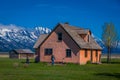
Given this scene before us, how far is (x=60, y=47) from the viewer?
64.8m

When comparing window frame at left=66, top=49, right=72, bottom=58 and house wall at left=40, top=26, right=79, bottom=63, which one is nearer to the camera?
house wall at left=40, top=26, right=79, bottom=63

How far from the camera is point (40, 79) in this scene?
99.1 feet

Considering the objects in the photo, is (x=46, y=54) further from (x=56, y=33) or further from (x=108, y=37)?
(x=108, y=37)

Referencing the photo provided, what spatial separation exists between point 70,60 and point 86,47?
4121 mm

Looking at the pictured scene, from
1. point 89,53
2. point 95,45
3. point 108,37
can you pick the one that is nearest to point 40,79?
point 89,53

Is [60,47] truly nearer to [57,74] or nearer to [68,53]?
[68,53]

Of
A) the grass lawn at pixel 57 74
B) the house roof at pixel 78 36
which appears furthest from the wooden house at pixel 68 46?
the grass lawn at pixel 57 74

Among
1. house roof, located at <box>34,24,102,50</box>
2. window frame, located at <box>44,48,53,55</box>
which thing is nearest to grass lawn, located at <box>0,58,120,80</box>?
house roof, located at <box>34,24,102,50</box>

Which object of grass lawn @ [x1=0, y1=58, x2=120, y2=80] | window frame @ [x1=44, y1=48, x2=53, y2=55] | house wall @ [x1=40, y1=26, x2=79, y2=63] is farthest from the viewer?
window frame @ [x1=44, y1=48, x2=53, y2=55]

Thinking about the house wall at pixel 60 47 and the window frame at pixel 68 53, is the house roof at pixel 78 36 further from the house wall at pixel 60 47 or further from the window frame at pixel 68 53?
the window frame at pixel 68 53

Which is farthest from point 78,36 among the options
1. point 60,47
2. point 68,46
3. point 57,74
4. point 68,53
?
point 57,74

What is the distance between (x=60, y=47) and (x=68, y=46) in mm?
1782

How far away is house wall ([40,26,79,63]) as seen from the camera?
207 ft

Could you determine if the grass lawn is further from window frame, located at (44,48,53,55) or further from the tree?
the tree
